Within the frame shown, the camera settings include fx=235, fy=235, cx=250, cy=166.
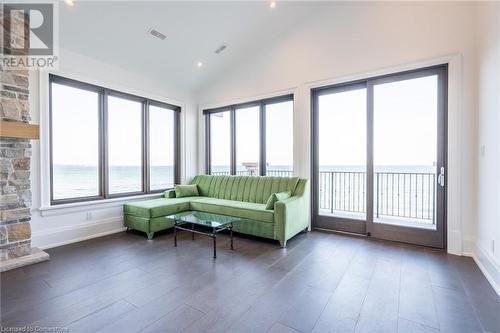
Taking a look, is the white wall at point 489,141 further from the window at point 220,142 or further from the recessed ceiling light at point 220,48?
the window at point 220,142

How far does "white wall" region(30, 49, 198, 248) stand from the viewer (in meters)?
3.10

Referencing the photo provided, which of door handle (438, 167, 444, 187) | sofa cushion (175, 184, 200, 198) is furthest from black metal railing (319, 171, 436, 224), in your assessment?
sofa cushion (175, 184, 200, 198)

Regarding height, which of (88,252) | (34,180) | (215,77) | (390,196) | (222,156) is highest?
(215,77)

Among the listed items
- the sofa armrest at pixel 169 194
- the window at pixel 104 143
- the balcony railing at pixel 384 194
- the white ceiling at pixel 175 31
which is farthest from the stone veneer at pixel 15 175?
the balcony railing at pixel 384 194

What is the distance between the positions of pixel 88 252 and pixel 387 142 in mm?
4406

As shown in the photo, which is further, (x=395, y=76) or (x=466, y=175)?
(x=395, y=76)

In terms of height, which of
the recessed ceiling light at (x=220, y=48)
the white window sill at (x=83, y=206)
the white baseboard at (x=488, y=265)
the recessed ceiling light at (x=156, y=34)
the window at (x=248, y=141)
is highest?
the recessed ceiling light at (x=220, y=48)

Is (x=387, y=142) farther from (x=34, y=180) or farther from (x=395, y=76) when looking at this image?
(x=34, y=180)

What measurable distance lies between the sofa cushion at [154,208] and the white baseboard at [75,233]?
1.07 feet

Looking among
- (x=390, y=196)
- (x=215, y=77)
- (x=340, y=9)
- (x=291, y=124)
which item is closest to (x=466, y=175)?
(x=390, y=196)

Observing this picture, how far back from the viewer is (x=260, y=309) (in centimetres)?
181

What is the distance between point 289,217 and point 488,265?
2.07 metres

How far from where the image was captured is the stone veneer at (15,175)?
264 centimetres

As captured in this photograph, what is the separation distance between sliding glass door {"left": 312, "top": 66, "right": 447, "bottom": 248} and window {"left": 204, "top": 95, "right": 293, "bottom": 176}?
64 cm
